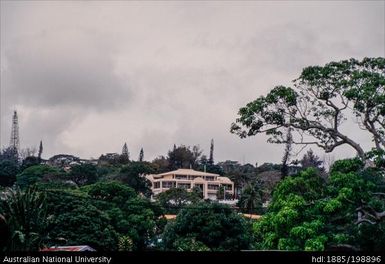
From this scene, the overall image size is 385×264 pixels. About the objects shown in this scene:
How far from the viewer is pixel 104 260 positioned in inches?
213

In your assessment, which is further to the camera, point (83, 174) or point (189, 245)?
point (83, 174)

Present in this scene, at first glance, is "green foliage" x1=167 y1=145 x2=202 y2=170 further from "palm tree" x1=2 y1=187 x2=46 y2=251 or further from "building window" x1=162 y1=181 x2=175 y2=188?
"palm tree" x1=2 y1=187 x2=46 y2=251

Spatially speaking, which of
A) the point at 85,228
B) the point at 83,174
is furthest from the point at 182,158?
the point at 85,228

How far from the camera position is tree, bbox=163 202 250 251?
1606 inches

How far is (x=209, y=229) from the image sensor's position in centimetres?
4072

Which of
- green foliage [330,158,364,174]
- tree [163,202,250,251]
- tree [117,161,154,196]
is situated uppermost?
tree [117,161,154,196]

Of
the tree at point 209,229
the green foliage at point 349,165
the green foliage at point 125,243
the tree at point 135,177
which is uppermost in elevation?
the tree at point 135,177

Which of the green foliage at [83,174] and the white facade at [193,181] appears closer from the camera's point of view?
the green foliage at [83,174]

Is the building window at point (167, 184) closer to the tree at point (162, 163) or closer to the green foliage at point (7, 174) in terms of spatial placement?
the tree at point (162, 163)

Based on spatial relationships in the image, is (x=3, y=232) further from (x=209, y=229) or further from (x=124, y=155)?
(x=124, y=155)

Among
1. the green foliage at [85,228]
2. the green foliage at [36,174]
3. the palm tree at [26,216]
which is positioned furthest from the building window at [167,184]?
the palm tree at [26,216]

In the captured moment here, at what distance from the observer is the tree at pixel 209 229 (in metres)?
40.8

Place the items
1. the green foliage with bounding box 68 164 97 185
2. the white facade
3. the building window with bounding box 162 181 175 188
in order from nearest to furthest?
the green foliage with bounding box 68 164 97 185, the white facade, the building window with bounding box 162 181 175 188

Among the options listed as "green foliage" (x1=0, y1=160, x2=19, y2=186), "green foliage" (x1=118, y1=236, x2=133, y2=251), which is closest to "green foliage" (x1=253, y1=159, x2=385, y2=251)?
"green foliage" (x1=118, y1=236, x2=133, y2=251)
